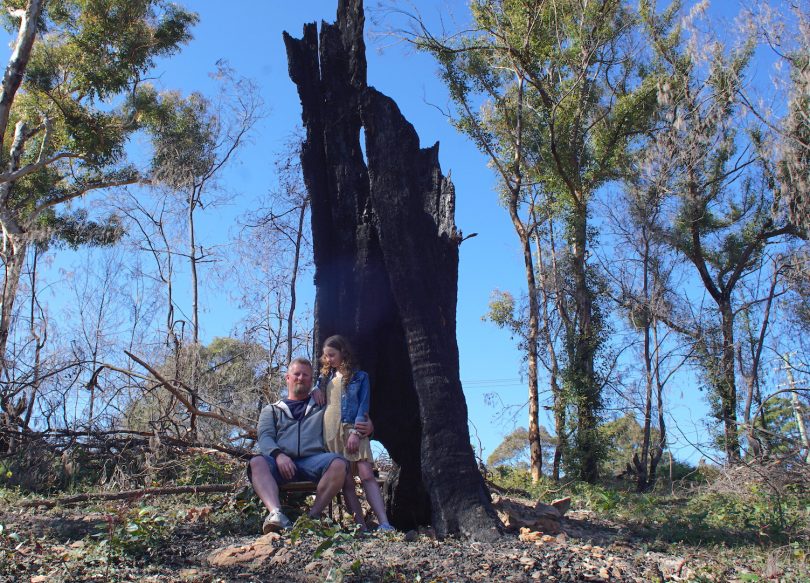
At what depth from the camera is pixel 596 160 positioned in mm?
17969

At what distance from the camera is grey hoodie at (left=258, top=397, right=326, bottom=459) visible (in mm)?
5480

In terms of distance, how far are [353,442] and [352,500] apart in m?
0.47

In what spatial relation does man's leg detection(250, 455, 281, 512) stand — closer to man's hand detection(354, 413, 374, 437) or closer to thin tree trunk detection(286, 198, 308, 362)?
man's hand detection(354, 413, 374, 437)

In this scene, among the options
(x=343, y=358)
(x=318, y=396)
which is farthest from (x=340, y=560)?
(x=343, y=358)

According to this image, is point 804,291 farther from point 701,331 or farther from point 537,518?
point 537,518

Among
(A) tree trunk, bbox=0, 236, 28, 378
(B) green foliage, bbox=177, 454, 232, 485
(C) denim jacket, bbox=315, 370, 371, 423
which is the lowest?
(B) green foliage, bbox=177, 454, 232, 485

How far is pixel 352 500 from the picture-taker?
17.9ft

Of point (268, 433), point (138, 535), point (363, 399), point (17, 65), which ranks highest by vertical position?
point (17, 65)

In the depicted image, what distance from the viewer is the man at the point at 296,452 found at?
5.15m

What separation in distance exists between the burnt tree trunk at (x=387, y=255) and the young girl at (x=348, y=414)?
0.39 m

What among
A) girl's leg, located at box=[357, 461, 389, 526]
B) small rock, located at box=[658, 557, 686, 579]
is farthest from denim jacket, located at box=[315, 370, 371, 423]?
small rock, located at box=[658, 557, 686, 579]

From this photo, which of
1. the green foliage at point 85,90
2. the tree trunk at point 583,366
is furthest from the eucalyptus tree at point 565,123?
the green foliage at point 85,90

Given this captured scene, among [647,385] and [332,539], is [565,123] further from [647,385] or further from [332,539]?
[332,539]

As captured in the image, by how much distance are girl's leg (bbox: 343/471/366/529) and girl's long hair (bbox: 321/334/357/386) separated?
737mm
